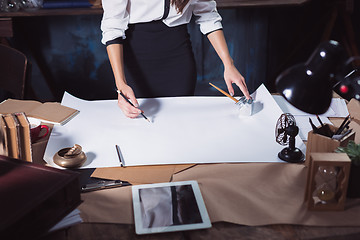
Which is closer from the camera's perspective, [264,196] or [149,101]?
[264,196]

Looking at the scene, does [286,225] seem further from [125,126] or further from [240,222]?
[125,126]

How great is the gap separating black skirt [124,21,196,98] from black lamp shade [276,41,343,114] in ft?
3.38

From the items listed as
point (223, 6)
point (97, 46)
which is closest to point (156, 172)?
point (223, 6)

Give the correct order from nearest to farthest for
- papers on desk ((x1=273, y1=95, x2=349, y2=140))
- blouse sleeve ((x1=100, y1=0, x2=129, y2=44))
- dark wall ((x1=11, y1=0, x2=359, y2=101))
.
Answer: papers on desk ((x1=273, y1=95, x2=349, y2=140)) → blouse sleeve ((x1=100, y1=0, x2=129, y2=44)) → dark wall ((x1=11, y1=0, x2=359, y2=101))

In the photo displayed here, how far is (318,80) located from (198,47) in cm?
275

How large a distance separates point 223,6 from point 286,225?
2364mm

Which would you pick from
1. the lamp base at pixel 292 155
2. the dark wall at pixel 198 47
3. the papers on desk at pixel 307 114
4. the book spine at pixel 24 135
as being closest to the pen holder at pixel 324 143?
the lamp base at pixel 292 155

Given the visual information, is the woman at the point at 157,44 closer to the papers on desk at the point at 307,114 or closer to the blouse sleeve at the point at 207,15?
the blouse sleeve at the point at 207,15

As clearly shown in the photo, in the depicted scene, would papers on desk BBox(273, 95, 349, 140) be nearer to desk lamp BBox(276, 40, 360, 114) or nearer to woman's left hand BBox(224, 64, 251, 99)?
woman's left hand BBox(224, 64, 251, 99)

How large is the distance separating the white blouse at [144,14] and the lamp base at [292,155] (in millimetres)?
763

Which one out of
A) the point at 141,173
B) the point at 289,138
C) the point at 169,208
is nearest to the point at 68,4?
the point at 141,173

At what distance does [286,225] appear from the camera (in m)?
0.97

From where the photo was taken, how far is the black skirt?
182 cm

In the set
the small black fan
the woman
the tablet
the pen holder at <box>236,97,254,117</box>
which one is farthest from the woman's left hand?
the tablet
